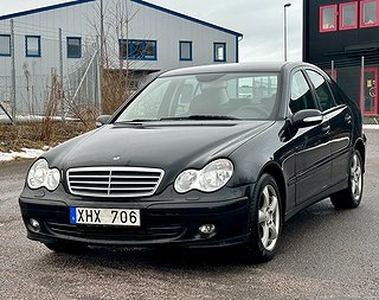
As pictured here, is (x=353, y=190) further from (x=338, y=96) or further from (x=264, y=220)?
(x=264, y=220)

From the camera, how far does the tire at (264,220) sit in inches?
170

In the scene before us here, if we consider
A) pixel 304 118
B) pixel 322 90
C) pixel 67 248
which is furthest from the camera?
pixel 322 90

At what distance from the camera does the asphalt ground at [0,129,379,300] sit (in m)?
3.90

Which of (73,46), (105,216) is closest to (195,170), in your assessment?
(105,216)

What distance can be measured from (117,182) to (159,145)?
0.46m

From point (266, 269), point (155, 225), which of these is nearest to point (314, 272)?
point (266, 269)

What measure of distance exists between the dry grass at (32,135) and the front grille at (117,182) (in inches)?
356

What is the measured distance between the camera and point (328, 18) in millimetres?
31609

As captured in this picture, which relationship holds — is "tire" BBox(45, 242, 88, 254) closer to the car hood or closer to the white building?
the car hood

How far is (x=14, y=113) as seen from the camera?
1508 cm

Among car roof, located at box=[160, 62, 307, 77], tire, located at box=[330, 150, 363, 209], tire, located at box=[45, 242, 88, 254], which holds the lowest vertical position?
tire, located at box=[45, 242, 88, 254]

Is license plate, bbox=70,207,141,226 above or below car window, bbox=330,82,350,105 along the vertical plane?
below

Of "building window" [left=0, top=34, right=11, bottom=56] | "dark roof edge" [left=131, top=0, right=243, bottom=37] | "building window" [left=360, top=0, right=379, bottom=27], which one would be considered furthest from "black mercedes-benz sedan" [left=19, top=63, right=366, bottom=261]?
"dark roof edge" [left=131, top=0, right=243, bottom=37]

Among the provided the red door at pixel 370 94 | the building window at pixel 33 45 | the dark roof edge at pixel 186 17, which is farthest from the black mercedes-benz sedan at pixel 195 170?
the dark roof edge at pixel 186 17
